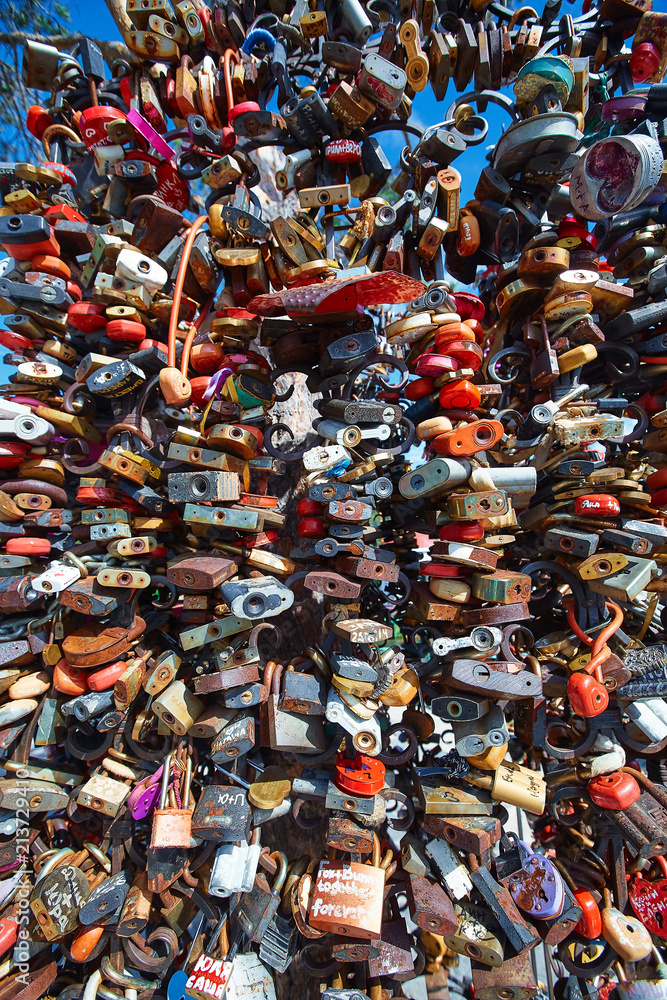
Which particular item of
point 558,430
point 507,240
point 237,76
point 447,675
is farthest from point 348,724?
point 237,76

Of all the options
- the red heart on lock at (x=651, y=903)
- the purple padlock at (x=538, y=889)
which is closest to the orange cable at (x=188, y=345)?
the purple padlock at (x=538, y=889)

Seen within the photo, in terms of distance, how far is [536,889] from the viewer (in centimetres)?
148

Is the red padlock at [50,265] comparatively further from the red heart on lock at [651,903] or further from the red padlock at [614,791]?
the red heart on lock at [651,903]

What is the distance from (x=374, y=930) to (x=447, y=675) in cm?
75

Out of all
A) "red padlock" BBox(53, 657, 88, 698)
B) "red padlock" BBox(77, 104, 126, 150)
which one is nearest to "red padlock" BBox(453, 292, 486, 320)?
"red padlock" BBox(77, 104, 126, 150)

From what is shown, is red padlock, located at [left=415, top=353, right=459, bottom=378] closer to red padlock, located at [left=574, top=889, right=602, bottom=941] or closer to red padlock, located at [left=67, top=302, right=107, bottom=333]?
red padlock, located at [left=67, top=302, right=107, bottom=333]

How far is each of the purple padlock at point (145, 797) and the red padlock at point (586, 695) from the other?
4.58ft

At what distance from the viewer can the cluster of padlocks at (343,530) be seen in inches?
58.4

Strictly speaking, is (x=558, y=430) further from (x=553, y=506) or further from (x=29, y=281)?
(x=29, y=281)

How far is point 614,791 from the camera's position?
148cm

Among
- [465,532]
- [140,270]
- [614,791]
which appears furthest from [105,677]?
[614,791]

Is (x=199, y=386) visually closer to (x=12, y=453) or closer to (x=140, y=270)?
(x=140, y=270)

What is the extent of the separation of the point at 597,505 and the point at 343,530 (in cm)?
86

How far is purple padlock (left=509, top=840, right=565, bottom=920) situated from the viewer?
146 centimetres
